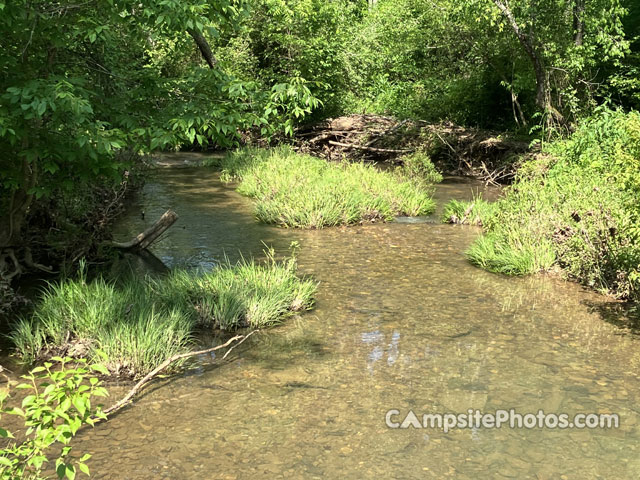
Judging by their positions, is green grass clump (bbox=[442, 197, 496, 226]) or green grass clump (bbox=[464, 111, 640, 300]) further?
green grass clump (bbox=[442, 197, 496, 226])

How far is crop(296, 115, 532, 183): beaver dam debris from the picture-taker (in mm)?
18156

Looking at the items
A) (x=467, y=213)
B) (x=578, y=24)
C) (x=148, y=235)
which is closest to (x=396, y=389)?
(x=148, y=235)

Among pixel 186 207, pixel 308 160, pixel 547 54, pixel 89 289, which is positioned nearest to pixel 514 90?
pixel 547 54

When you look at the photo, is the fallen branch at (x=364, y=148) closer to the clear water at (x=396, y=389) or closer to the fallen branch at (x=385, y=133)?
the fallen branch at (x=385, y=133)

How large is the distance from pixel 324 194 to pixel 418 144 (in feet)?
30.0

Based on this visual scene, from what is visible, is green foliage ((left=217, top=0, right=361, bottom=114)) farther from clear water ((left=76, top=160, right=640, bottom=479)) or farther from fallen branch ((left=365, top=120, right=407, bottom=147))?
clear water ((left=76, top=160, right=640, bottom=479))

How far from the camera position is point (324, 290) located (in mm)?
7867

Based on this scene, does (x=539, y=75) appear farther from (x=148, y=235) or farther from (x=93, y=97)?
(x=93, y=97)

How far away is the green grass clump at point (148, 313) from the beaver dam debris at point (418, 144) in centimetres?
1164

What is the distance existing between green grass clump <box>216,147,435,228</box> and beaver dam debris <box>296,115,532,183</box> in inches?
147

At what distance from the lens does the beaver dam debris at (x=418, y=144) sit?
18156 mm

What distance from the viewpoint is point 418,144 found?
20453 millimetres

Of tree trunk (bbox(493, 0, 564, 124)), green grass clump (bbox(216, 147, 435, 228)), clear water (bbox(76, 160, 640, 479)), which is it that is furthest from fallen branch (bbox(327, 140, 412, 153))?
clear water (bbox(76, 160, 640, 479))

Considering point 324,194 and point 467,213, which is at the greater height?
point 324,194
